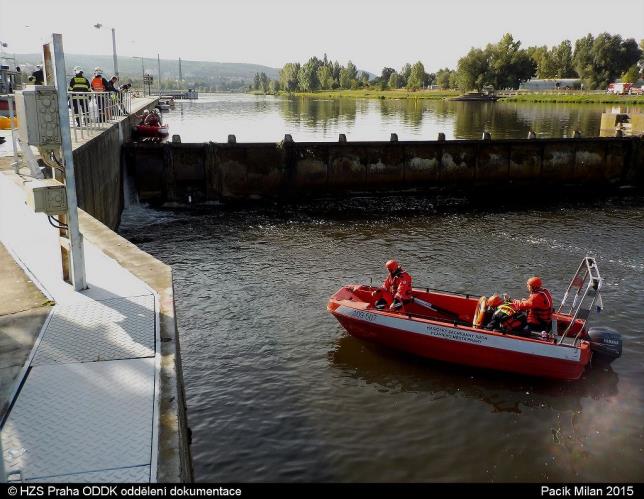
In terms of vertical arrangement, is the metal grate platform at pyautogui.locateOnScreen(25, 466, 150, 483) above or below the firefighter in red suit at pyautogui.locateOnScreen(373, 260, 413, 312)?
above

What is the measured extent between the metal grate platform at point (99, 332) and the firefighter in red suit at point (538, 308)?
689cm

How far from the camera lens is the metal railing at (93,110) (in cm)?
1618

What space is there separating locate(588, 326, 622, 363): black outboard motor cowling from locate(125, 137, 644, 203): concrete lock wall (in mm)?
17098

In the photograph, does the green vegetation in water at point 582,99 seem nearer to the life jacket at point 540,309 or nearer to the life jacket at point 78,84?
the life jacket at point 78,84

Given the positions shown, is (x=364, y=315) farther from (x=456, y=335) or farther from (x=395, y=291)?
(x=456, y=335)

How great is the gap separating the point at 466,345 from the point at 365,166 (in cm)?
1692

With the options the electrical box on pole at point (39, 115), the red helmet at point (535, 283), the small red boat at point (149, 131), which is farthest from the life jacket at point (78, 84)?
the red helmet at point (535, 283)

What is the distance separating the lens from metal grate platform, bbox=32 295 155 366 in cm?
627

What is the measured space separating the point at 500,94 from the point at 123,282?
132283mm

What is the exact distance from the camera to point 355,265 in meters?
17.2

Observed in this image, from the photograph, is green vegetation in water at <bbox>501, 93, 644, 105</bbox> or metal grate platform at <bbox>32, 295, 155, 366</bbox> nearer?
metal grate platform at <bbox>32, 295, 155, 366</bbox>

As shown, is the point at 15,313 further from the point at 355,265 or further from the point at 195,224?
the point at 195,224

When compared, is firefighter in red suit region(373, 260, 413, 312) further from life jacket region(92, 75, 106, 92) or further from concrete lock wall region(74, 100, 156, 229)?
life jacket region(92, 75, 106, 92)

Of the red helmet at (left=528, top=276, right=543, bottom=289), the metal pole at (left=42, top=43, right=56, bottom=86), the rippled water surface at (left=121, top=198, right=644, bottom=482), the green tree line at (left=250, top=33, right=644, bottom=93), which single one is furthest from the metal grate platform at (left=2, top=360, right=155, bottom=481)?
the green tree line at (left=250, top=33, right=644, bottom=93)
